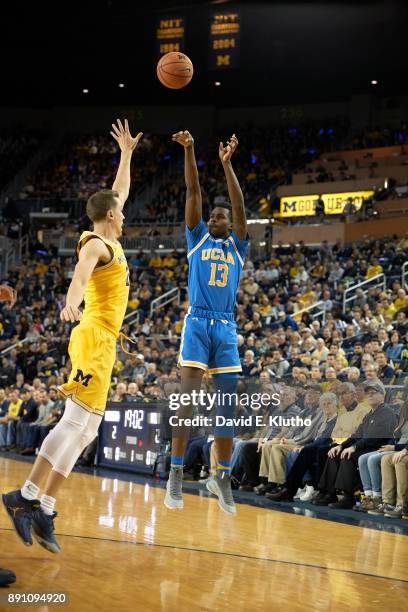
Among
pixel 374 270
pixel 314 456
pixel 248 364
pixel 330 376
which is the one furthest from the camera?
pixel 374 270

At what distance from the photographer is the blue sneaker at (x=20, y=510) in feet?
16.3

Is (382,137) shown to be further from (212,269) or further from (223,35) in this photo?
(212,269)

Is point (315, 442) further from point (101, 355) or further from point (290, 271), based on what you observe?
point (290, 271)

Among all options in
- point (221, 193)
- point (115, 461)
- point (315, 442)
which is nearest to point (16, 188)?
point (221, 193)

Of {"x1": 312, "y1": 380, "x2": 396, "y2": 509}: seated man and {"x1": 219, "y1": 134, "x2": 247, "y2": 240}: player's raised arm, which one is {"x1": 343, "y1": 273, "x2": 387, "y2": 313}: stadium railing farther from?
{"x1": 219, "y1": 134, "x2": 247, "y2": 240}: player's raised arm

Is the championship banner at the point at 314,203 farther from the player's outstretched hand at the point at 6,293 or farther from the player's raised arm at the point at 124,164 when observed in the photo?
the player's outstretched hand at the point at 6,293

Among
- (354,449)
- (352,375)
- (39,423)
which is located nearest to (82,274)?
(354,449)

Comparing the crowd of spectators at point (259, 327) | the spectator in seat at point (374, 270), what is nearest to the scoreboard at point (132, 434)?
the crowd of spectators at point (259, 327)

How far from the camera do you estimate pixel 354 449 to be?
30.5 feet

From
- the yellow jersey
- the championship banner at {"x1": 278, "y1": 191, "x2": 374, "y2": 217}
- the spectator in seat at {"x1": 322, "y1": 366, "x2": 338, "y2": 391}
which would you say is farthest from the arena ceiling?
the yellow jersey

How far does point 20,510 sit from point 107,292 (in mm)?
1465

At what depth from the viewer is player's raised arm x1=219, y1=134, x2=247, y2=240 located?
20.2ft

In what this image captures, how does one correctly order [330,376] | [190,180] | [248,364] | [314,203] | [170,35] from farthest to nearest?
[314,203] → [170,35] → [248,364] → [330,376] → [190,180]

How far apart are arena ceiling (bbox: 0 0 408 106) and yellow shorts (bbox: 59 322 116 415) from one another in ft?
73.0
